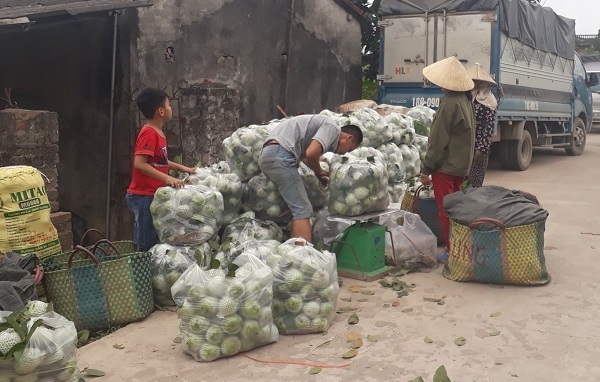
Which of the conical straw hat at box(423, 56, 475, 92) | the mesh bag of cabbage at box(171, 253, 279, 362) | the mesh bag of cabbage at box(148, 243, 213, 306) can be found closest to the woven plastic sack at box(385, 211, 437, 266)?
the conical straw hat at box(423, 56, 475, 92)

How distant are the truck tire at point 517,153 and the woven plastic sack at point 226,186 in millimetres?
8328

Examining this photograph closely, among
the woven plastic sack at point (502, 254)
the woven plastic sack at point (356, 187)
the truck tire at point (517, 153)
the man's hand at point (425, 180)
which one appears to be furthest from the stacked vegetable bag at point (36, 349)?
the truck tire at point (517, 153)

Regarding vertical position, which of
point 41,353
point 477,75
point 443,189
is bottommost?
point 41,353

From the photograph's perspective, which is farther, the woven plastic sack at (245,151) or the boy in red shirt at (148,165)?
the woven plastic sack at (245,151)

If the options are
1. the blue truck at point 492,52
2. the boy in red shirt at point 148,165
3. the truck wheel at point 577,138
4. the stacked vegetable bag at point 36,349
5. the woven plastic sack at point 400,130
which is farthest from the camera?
the truck wheel at point 577,138

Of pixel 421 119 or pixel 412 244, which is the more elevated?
pixel 421 119

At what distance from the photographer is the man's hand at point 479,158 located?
7.05 meters

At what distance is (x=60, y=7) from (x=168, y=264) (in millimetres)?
2592

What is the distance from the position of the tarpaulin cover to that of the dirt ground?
6.29m

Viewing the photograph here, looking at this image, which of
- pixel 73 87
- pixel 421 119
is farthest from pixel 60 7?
pixel 421 119

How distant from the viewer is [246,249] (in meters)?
4.56

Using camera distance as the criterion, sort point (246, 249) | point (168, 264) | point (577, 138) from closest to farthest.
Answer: point (246, 249)
point (168, 264)
point (577, 138)

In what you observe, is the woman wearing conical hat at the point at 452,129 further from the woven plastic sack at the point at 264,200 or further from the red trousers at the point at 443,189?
the woven plastic sack at the point at 264,200

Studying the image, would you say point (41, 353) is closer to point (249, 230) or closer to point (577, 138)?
point (249, 230)
